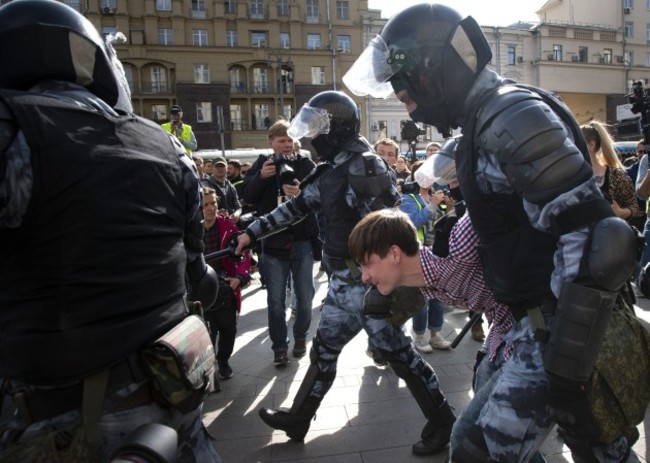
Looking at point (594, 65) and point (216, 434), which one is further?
point (594, 65)

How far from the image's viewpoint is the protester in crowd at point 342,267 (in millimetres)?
2936

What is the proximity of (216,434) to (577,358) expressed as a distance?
2516 millimetres

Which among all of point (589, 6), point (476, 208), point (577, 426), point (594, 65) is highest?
point (589, 6)

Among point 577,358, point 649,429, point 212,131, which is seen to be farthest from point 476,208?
point 212,131

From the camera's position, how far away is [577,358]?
1.43m

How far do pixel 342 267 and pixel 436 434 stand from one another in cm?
112

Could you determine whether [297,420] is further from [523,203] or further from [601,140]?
[601,140]

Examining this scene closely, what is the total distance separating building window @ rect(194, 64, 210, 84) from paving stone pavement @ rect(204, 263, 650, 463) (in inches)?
1410

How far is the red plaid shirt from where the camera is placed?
185 cm

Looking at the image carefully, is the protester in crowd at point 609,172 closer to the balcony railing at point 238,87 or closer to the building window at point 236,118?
the building window at point 236,118

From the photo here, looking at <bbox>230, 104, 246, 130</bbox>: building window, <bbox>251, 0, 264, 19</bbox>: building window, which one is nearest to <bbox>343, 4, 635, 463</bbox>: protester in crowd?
<bbox>230, 104, 246, 130</bbox>: building window

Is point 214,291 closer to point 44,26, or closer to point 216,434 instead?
point 44,26

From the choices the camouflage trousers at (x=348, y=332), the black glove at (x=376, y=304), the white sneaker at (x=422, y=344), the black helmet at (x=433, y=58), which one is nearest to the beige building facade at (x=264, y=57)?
the white sneaker at (x=422, y=344)

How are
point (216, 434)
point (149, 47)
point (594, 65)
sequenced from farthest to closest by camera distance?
point (594, 65)
point (149, 47)
point (216, 434)
